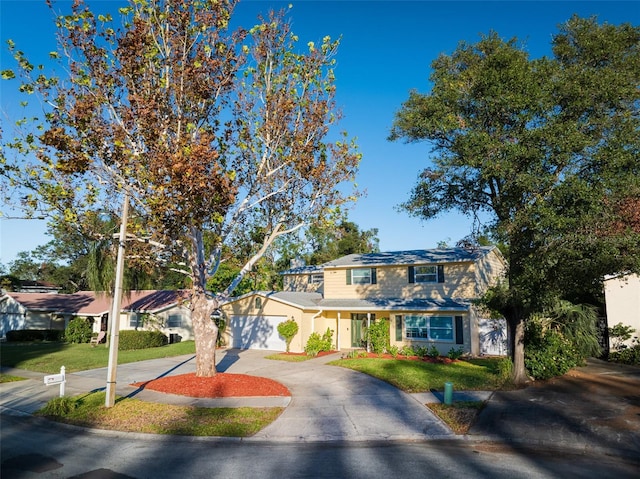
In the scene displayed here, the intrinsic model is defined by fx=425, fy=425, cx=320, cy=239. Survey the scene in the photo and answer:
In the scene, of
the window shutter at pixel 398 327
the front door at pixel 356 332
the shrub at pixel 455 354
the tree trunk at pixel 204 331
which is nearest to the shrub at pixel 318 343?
the front door at pixel 356 332

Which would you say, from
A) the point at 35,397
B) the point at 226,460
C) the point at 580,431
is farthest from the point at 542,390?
the point at 35,397

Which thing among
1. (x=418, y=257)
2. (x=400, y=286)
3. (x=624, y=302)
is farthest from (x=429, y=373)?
(x=624, y=302)

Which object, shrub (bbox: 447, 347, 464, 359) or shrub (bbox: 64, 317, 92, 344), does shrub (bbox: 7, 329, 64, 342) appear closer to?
shrub (bbox: 64, 317, 92, 344)

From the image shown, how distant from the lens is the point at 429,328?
23.2 metres

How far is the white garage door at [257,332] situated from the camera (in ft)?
85.0

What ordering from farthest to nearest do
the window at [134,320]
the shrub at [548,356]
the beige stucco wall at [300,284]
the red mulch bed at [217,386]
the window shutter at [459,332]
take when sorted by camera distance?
the window at [134,320] → the beige stucco wall at [300,284] → the window shutter at [459,332] → the shrub at [548,356] → the red mulch bed at [217,386]

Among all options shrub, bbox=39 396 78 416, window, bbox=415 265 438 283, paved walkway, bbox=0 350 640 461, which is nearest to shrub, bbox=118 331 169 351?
paved walkway, bbox=0 350 640 461

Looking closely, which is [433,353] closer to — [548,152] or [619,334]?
[619,334]

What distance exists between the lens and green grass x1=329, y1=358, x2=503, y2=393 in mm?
15227

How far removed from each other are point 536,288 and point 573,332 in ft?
30.0

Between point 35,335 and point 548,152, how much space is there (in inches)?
1476

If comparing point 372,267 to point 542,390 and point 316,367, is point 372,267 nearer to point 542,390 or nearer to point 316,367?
point 316,367

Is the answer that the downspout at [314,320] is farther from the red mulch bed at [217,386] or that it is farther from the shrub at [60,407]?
the shrub at [60,407]

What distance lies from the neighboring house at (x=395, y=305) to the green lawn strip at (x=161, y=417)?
12.8 meters
